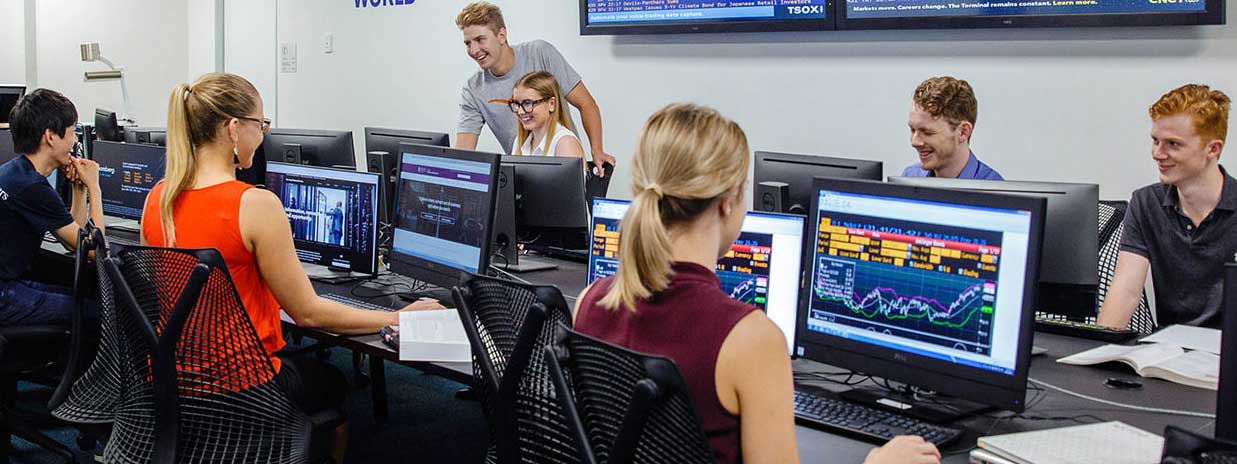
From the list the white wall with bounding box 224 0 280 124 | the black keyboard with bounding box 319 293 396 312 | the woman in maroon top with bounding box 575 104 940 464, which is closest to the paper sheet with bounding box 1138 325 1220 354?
the woman in maroon top with bounding box 575 104 940 464

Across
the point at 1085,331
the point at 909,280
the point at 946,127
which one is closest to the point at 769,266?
the point at 909,280

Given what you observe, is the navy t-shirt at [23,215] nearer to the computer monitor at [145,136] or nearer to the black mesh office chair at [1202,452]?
the computer monitor at [145,136]

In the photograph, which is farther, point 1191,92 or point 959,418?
point 1191,92

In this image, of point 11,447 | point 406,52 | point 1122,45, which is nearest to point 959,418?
point 1122,45

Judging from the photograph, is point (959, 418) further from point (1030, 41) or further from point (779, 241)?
point (1030, 41)

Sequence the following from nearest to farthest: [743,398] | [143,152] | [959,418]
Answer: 1. [743,398]
2. [959,418]
3. [143,152]

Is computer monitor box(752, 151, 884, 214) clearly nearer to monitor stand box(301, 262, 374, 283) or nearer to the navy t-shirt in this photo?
monitor stand box(301, 262, 374, 283)

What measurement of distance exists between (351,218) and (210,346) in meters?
0.96

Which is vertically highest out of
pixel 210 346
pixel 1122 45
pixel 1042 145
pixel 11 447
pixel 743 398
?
pixel 1122 45

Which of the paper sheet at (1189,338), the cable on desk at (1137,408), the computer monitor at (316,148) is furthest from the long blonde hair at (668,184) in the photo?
the computer monitor at (316,148)

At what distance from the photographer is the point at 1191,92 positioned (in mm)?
2908

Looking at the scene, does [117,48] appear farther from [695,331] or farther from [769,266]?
[695,331]

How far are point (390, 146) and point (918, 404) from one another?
2.61 m

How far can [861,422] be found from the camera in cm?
200
